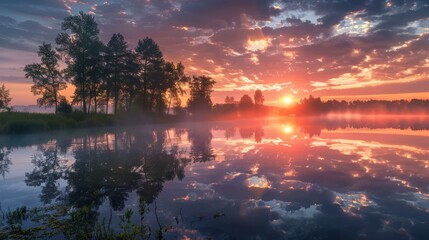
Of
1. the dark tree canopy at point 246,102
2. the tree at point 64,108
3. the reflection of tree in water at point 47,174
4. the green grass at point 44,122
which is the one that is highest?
the dark tree canopy at point 246,102

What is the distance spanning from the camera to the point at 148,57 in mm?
71250

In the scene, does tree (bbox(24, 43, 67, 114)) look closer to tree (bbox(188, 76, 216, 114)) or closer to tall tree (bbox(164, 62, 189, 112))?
tall tree (bbox(164, 62, 189, 112))

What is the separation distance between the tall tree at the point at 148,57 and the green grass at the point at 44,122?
56.9ft

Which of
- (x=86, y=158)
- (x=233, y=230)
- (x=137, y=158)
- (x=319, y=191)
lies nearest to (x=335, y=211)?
(x=319, y=191)

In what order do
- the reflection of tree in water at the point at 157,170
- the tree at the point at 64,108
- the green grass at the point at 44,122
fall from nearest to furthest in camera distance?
the reflection of tree in water at the point at 157,170 → the green grass at the point at 44,122 → the tree at the point at 64,108

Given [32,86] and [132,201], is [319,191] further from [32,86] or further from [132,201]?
[32,86]

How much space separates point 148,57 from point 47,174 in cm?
5784

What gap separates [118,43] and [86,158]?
46260 millimetres

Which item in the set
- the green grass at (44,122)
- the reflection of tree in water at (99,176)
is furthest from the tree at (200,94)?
the reflection of tree in water at (99,176)

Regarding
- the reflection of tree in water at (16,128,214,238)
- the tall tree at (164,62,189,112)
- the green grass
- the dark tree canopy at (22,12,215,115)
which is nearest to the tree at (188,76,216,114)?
the tall tree at (164,62,189,112)

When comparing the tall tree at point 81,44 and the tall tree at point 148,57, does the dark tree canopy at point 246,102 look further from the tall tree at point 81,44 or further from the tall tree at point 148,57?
the tall tree at point 81,44

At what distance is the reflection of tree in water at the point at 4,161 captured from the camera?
1850 centimetres

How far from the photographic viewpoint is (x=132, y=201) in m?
12.0

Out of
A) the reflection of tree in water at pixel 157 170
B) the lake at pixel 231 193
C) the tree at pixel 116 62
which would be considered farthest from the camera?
the tree at pixel 116 62
